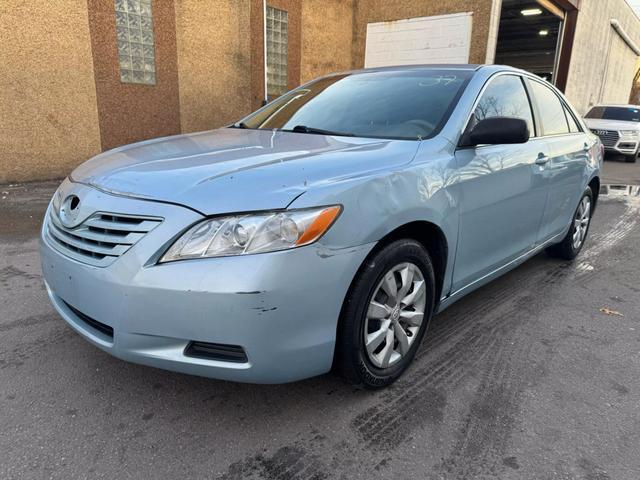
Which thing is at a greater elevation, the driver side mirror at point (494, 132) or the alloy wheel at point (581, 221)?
the driver side mirror at point (494, 132)

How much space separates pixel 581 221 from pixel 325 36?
10174 mm

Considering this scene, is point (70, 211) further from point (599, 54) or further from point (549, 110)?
point (599, 54)

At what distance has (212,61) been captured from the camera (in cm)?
988

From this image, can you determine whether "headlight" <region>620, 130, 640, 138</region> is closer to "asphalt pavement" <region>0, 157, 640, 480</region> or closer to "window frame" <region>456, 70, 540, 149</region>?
"window frame" <region>456, 70, 540, 149</region>

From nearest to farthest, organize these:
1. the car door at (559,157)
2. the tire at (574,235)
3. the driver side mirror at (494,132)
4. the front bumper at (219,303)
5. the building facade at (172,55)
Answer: the front bumper at (219,303), the driver side mirror at (494,132), the car door at (559,157), the tire at (574,235), the building facade at (172,55)

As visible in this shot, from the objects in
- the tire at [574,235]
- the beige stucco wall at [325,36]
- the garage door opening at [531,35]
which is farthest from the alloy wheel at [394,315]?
the garage door opening at [531,35]

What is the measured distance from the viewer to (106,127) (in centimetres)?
837

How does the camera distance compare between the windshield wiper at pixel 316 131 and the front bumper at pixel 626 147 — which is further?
the front bumper at pixel 626 147

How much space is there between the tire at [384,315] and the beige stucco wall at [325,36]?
10.8 metres

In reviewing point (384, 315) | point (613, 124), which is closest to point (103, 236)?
point (384, 315)

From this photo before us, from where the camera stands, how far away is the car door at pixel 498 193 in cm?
274

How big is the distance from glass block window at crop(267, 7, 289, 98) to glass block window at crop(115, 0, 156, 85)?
3.25 meters

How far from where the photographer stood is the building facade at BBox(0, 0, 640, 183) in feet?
23.9

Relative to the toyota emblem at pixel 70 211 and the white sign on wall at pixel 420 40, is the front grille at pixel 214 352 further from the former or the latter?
the white sign on wall at pixel 420 40
